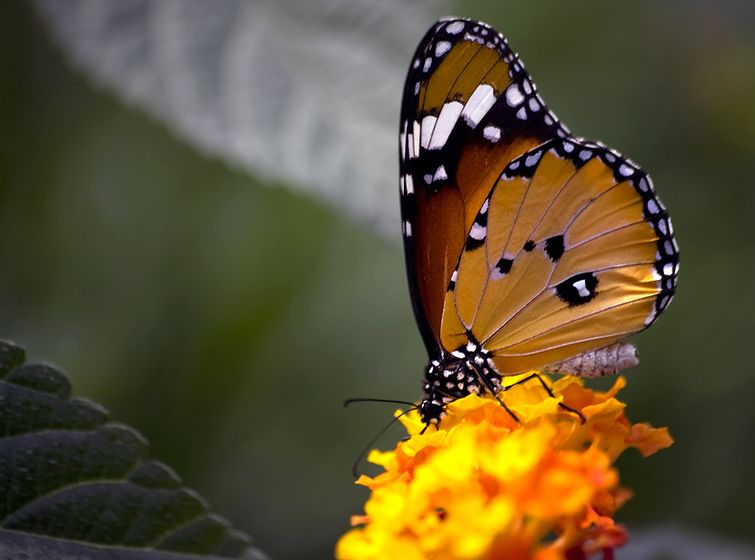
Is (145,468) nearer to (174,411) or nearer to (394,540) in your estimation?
(394,540)

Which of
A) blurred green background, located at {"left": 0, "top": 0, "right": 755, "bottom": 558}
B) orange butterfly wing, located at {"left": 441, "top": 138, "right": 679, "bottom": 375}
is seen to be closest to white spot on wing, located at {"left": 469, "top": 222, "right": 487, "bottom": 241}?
orange butterfly wing, located at {"left": 441, "top": 138, "right": 679, "bottom": 375}

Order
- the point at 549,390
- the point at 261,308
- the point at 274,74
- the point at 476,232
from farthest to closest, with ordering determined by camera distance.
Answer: the point at 261,308
the point at 274,74
the point at 476,232
the point at 549,390

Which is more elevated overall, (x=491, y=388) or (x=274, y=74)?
(x=274, y=74)

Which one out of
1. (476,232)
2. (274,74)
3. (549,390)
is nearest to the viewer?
(549,390)

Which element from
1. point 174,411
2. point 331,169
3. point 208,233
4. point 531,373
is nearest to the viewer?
point 531,373

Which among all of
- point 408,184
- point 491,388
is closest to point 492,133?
point 408,184

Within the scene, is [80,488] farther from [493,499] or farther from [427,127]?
[427,127]

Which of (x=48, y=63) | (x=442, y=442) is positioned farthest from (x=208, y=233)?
(x=442, y=442)
